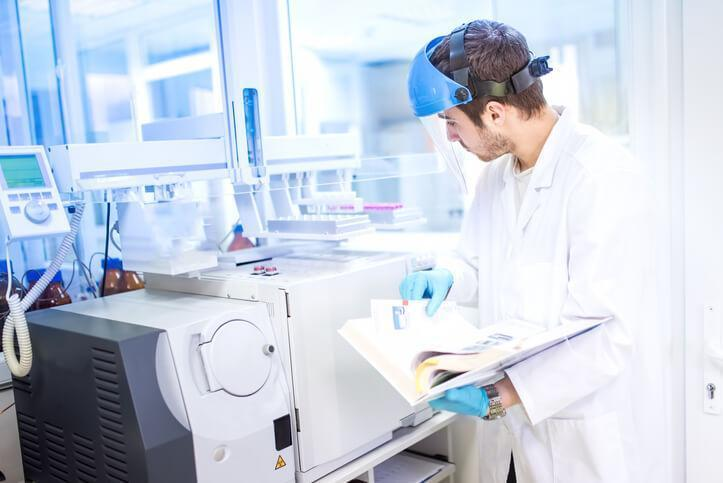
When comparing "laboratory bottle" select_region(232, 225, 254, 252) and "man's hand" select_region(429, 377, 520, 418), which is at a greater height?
"laboratory bottle" select_region(232, 225, 254, 252)

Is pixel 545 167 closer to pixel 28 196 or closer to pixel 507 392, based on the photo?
pixel 507 392

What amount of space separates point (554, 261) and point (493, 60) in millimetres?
407

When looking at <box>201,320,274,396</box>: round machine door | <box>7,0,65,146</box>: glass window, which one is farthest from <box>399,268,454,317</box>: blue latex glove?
<box>7,0,65,146</box>: glass window

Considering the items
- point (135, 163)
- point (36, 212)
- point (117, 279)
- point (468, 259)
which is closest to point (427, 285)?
point (468, 259)

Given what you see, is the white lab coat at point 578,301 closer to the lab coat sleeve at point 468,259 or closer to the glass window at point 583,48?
the lab coat sleeve at point 468,259

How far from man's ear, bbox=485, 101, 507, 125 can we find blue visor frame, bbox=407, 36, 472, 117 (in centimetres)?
5

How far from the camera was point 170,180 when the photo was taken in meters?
1.26

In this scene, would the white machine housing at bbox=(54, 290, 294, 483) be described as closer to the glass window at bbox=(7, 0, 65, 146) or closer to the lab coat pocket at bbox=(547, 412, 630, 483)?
the lab coat pocket at bbox=(547, 412, 630, 483)

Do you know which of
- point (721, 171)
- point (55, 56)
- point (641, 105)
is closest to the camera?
point (721, 171)

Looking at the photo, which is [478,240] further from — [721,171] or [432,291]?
[721,171]

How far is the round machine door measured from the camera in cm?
→ 107

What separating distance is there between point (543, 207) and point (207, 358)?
71cm

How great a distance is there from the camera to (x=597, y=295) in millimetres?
1077

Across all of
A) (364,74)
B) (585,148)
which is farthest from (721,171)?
(364,74)
